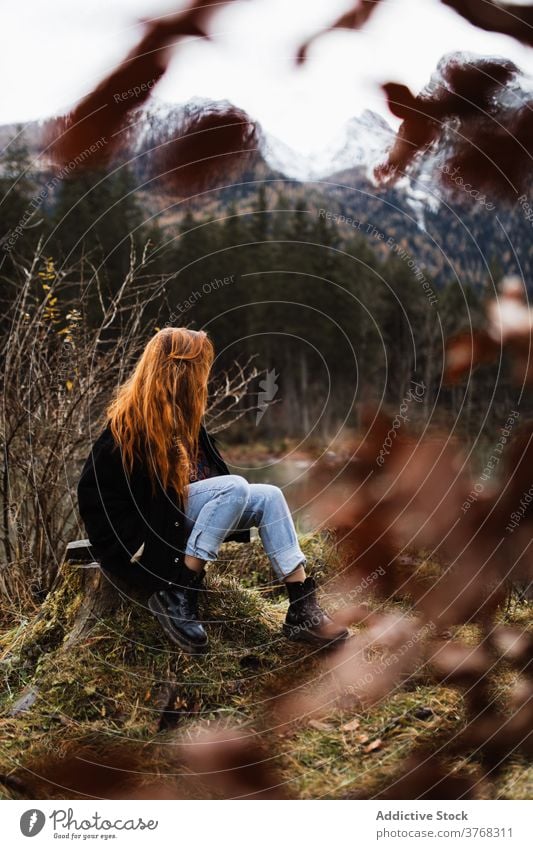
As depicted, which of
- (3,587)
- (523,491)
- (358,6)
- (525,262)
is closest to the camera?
(523,491)

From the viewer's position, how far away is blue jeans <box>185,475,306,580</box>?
2629mm

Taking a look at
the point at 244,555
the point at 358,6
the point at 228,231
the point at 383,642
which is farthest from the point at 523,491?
the point at 228,231

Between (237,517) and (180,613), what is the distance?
37cm

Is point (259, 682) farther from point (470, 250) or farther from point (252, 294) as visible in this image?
point (252, 294)

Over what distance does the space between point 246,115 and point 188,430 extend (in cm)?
104

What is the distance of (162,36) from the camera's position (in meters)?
2.14

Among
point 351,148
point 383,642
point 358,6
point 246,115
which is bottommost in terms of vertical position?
point 383,642

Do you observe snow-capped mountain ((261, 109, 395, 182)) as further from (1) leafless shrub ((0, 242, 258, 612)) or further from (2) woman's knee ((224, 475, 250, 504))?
(2) woman's knee ((224, 475, 250, 504))

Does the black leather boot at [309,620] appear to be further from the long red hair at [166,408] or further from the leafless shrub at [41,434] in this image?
the leafless shrub at [41,434]

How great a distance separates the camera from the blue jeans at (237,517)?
263 cm

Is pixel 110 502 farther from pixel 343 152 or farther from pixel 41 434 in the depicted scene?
pixel 343 152

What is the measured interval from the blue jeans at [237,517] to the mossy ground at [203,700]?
31 centimetres

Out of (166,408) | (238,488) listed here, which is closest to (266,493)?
(238,488)

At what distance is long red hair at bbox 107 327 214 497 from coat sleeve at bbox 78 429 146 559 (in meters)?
0.05
